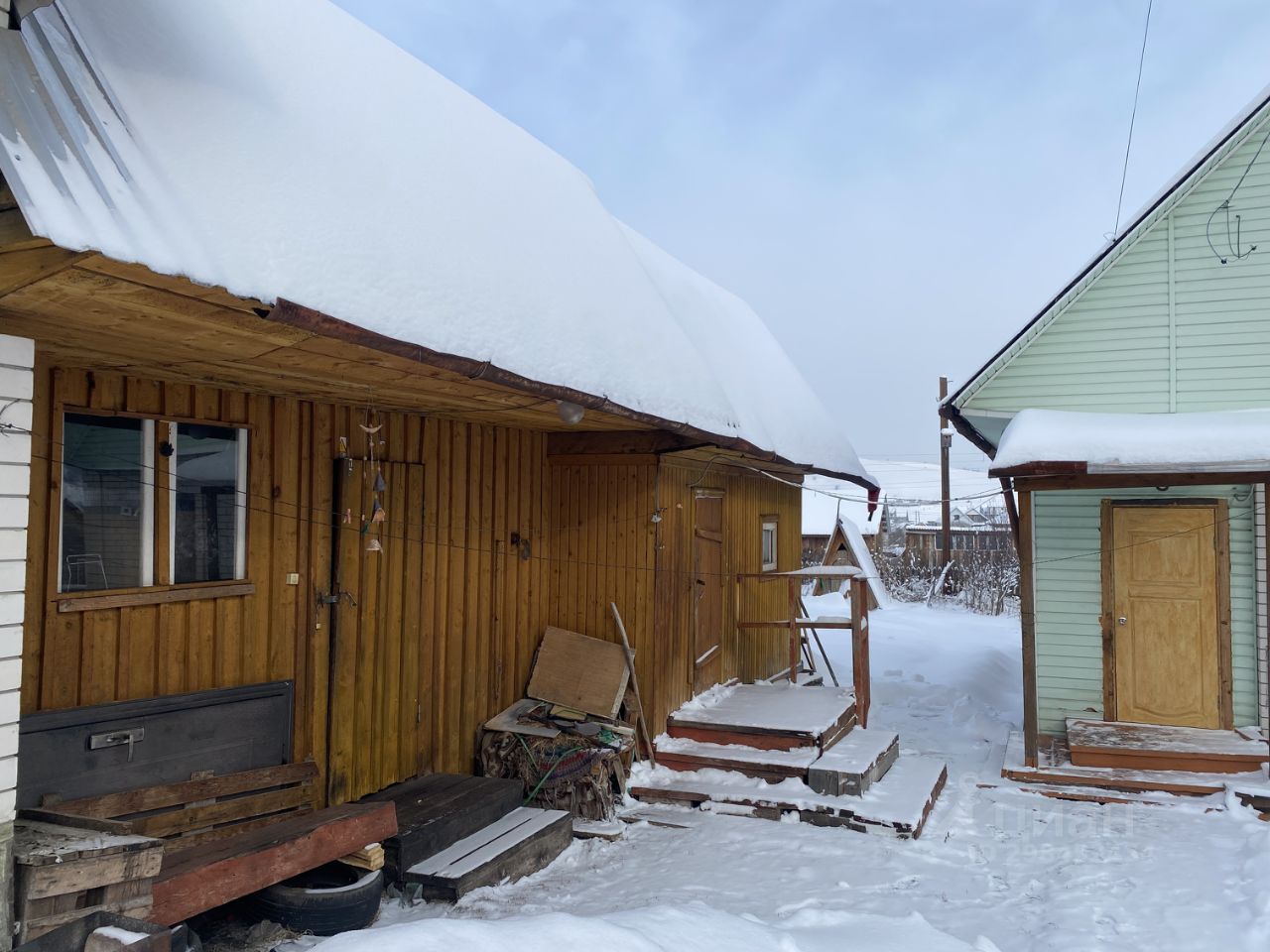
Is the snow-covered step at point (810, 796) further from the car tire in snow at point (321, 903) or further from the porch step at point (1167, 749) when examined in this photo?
the car tire in snow at point (321, 903)

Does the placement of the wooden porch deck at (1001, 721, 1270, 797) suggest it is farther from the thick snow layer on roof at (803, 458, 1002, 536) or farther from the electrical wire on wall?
the thick snow layer on roof at (803, 458, 1002, 536)

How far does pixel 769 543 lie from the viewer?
12.0m

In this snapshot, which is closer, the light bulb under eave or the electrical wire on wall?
the light bulb under eave

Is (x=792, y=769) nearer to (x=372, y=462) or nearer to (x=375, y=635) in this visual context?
(x=375, y=635)

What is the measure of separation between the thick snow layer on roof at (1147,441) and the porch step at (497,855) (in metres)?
4.71

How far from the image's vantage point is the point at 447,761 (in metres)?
7.00

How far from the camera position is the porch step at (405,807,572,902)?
532cm

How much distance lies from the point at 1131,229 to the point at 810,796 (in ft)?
20.8

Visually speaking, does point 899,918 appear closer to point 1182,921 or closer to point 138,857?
Answer: point 1182,921

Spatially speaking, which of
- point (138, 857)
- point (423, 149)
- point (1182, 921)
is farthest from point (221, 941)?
point (1182, 921)

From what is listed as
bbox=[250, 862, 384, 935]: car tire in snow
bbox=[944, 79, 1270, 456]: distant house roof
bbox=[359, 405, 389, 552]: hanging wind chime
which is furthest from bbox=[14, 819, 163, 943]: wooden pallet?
bbox=[944, 79, 1270, 456]: distant house roof

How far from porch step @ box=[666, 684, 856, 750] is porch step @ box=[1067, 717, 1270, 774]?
2075 mm

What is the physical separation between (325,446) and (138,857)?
2.96 m

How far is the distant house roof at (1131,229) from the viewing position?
28.7 feet
